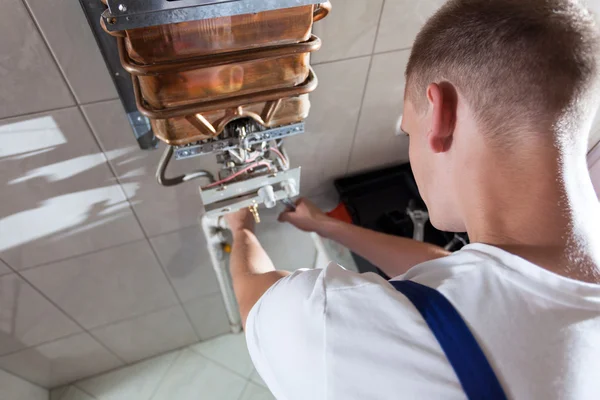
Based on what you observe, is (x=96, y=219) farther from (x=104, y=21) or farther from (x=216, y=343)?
(x=216, y=343)

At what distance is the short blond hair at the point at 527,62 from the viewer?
442 mm

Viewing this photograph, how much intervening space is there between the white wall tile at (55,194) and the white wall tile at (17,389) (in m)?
0.60

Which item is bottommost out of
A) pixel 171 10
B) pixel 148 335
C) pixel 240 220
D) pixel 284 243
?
pixel 148 335

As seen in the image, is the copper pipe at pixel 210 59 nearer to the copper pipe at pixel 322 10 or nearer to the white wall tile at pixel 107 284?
the copper pipe at pixel 322 10

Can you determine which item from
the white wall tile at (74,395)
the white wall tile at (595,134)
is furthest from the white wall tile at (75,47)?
the white wall tile at (74,395)

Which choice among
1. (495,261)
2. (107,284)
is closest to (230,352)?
(107,284)

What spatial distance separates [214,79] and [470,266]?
1.33 feet

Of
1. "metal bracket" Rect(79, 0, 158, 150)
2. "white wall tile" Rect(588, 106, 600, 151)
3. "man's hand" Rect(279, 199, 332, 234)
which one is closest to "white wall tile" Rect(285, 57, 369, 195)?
"man's hand" Rect(279, 199, 332, 234)

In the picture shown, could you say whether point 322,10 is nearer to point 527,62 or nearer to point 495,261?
point 527,62

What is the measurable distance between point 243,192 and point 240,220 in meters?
0.15

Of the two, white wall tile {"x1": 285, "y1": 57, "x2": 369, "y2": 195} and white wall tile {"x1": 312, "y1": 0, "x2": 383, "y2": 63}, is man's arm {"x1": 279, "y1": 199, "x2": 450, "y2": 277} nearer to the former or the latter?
white wall tile {"x1": 285, "y1": 57, "x2": 369, "y2": 195}

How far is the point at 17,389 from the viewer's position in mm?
1285

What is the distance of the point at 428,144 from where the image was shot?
1.82ft

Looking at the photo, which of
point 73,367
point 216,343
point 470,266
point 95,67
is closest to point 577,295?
point 470,266
